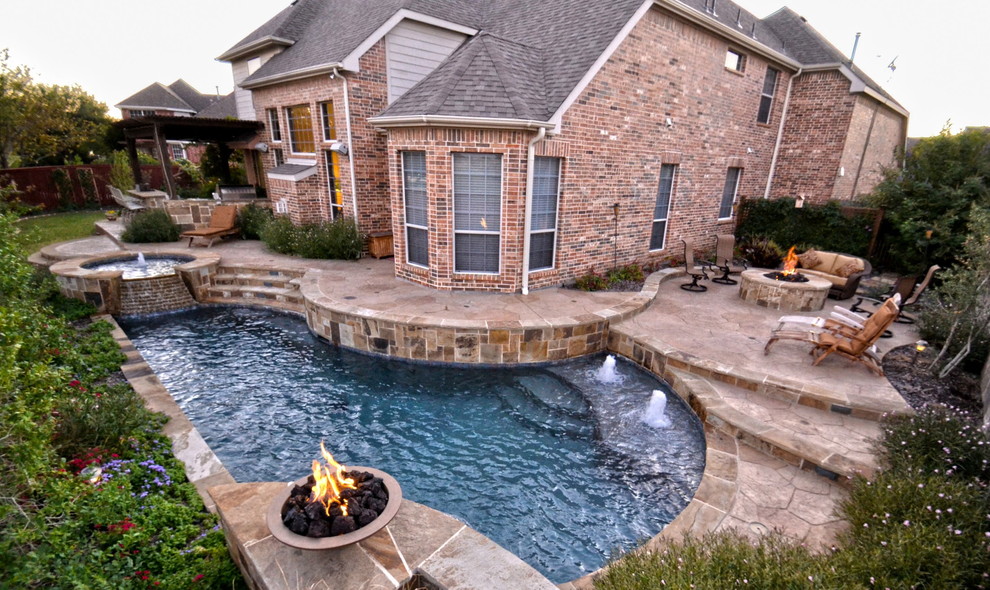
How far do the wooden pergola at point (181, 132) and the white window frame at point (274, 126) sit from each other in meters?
0.67

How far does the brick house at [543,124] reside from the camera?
26.5ft

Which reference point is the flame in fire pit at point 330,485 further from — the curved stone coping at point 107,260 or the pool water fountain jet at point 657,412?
the curved stone coping at point 107,260

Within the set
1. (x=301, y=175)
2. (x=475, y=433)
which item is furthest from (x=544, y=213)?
(x=301, y=175)

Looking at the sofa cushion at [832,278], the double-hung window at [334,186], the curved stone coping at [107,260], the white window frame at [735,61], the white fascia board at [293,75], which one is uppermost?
the white window frame at [735,61]

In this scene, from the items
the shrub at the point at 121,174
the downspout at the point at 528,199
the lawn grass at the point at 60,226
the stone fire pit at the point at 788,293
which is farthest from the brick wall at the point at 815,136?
the shrub at the point at 121,174

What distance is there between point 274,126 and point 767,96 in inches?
622

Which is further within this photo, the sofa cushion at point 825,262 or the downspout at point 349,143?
the downspout at point 349,143

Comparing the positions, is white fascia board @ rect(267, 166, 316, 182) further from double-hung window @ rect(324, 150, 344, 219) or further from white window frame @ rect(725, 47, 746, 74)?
white window frame @ rect(725, 47, 746, 74)

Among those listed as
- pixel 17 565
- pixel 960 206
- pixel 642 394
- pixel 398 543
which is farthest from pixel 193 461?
pixel 960 206

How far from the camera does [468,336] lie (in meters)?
6.95

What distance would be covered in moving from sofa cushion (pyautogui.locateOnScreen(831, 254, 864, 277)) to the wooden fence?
28.6 meters

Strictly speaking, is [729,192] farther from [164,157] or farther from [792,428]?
[164,157]

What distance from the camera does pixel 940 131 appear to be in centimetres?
1026

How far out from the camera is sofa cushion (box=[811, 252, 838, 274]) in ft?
32.6
